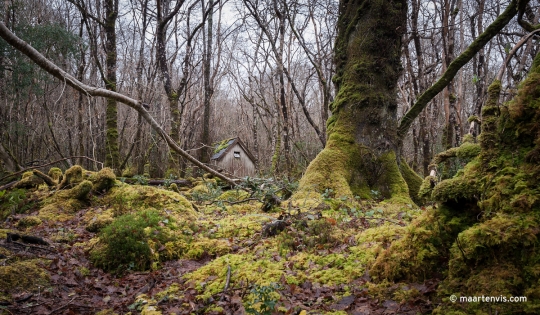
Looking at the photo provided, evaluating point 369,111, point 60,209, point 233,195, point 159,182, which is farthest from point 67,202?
point 369,111

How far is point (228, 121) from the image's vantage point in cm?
3067

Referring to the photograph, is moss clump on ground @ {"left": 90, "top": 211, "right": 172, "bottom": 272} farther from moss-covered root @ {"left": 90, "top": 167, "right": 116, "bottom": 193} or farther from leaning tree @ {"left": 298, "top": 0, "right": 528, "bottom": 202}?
moss-covered root @ {"left": 90, "top": 167, "right": 116, "bottom": 193}

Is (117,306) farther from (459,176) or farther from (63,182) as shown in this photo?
(63,182)

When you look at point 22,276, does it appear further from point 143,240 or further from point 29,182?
point 29,182

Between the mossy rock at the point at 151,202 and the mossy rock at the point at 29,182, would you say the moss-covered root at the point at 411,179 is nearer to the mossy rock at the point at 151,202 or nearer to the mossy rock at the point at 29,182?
the mossy rock at the point at 151,202

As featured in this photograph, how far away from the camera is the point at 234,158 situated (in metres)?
21.0

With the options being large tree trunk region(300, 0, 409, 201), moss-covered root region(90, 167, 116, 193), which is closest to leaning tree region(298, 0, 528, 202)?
Result: large tree trunk region(300, 0, 409, 201)

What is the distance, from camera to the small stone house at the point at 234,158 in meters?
20.0

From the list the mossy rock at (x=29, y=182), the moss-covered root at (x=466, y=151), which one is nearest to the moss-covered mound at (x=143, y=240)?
the moss-covered root at (x=466, y=151)

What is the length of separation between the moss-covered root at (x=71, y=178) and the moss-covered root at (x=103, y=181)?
21.3 inches

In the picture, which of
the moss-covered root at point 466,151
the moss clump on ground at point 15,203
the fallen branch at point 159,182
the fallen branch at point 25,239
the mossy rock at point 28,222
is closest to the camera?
the moss-covered root at point 466,151

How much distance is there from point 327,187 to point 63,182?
6.27m

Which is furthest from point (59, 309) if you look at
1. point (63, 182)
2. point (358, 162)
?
point (63, 182)

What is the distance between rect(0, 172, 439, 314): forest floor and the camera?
93.0 inches
